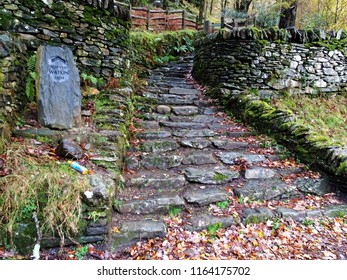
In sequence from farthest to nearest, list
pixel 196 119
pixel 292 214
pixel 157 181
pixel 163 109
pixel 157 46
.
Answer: pixel 157 46 → pixel 163 109 → pixel 196 119 → pixel 157 181 → pixel 292 214

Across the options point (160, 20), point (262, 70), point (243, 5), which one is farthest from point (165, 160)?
point (243, 5)

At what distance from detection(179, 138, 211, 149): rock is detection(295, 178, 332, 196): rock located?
1.64 metres

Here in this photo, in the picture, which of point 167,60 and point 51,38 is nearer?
point 51,38

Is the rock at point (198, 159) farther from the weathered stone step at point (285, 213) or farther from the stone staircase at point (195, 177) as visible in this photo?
the weathered stone step at point (285, 213)

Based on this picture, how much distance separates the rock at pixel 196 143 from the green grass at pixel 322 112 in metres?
2.66

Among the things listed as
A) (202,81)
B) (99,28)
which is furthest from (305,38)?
(99,28)

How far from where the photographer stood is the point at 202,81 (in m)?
7.88

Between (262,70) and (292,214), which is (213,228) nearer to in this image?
(292,214)

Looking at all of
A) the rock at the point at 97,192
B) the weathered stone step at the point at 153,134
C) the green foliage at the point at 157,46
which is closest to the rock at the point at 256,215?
the rock at the point at 97,192

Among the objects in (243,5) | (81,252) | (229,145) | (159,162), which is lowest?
(81,252)

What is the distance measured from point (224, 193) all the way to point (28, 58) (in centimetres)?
397

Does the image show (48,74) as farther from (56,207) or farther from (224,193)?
(224,193)

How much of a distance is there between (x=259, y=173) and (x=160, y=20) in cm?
1153

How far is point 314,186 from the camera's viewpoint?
4047mm
